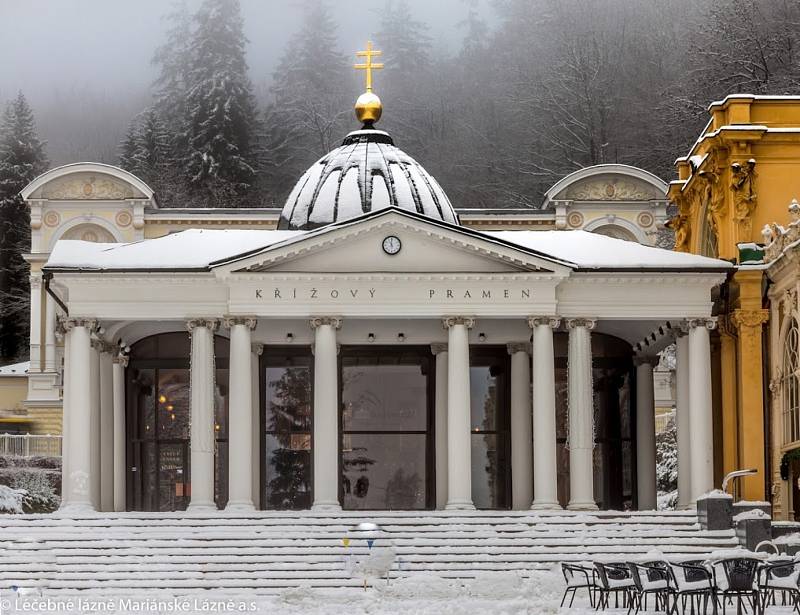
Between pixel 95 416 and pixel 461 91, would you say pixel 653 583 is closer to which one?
pixel 95 416

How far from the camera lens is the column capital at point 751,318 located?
46312mm

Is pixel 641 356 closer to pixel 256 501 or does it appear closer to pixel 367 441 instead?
pixel 367 441

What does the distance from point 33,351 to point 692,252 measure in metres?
34.8

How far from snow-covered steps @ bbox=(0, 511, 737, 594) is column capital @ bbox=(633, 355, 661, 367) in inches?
358

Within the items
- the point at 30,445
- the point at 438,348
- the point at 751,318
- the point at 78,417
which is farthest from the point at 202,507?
the point at 30,445

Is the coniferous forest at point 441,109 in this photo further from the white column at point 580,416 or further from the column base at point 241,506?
the column base at point 241,506

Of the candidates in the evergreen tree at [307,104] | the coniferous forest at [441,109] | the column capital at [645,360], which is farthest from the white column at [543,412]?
the evergreen tree at [307,104]

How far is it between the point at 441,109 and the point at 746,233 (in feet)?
196

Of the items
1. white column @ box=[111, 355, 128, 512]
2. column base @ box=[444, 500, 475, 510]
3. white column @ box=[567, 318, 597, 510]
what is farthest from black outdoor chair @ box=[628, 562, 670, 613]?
white column @ box=[111, 355, 128, 512]

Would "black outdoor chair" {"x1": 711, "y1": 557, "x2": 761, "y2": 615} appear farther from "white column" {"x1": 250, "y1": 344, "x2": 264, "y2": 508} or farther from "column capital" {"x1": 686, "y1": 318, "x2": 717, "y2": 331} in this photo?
"white column" {"x1": 250, "y1": 344, "x2": 264, "y2": 508}

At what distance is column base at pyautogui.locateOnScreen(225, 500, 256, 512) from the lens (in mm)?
44500

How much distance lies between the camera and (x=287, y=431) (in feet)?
166

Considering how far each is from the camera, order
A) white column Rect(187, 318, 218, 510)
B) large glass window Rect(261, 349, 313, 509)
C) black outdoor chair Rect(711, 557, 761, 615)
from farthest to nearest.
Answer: large glass window Rect(261, 349, 313, 509) → white column Rect(187, 318, 218, 510) → black outdoor chair Rect(711, 557, 761, 615)

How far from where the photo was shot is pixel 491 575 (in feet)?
126
